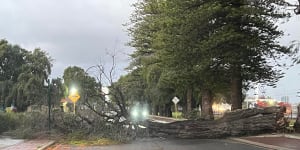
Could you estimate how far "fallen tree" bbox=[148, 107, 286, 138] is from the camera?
28.0 m

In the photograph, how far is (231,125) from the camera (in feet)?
93.3

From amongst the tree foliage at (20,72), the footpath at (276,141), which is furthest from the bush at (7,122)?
the tree foliage at (20,72)

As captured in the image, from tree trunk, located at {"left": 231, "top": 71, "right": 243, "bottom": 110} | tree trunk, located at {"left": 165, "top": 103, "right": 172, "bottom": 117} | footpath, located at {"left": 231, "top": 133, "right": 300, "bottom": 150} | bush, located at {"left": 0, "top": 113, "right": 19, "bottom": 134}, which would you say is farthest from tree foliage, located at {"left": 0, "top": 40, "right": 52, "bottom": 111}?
footpath, located at {"left": 231, "top": 133, "right": 300, "bottom": 150}

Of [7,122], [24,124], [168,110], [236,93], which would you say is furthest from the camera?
[168,110]

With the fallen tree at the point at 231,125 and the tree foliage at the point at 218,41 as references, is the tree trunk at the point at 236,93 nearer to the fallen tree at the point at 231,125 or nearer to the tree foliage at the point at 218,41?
the tree foliage at the point at 218,41

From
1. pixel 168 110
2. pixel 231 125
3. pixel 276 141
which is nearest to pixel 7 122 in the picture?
pixel 231 125

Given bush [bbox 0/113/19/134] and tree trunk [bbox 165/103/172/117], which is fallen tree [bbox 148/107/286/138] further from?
tree trunk [bbox 165/103/172/117]

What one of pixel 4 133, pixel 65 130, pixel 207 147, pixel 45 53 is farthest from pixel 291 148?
pixel 45 53

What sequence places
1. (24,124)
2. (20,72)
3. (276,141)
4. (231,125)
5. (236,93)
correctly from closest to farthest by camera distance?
(276,141), (231,125), (24,124), (236,93), (20,72)

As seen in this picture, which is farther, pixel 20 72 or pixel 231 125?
pixel 20 72

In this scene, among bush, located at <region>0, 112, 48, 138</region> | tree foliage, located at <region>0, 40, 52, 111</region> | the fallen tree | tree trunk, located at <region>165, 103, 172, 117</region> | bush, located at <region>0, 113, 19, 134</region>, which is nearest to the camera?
the fallen tree

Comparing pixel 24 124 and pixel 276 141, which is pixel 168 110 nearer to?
pixel 24 124

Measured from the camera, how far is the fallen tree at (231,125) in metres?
28.0

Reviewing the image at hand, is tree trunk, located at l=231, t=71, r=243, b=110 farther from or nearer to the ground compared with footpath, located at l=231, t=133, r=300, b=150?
farther from the ground
